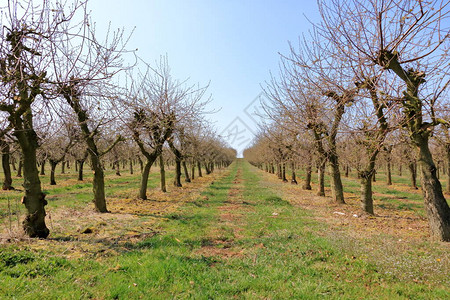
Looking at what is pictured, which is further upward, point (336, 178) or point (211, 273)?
point (336, 178)

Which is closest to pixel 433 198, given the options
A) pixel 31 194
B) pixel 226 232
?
pixel 226 232

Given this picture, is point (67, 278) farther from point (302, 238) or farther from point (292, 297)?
point (302, 238)

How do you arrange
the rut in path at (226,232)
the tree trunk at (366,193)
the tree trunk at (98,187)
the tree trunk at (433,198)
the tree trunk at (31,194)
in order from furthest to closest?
the tree trunk at (366,193) → the tree trunk at (98,187) → the tree trunk at (433,198) → the tree trunk at (31,194) → the rut in path at (226,232)

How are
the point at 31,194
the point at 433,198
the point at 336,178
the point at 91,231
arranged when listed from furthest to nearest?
the point at 336,178 → the point at 91,231 → the point at 433,198 → the point at 31,194

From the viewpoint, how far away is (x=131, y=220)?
356 inches

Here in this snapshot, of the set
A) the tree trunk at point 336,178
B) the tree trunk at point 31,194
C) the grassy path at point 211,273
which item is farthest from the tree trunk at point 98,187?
the tree trunk at point 336,178

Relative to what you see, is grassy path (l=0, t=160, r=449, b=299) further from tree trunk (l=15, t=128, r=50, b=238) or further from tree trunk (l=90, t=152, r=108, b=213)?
tree trunk (l=90, t=152, r=108, b=213)

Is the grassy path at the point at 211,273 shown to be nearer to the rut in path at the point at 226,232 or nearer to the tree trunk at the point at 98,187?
the rut in path at the point at 226,232

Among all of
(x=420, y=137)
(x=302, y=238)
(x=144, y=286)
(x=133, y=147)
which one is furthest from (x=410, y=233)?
(x=133, y=147)

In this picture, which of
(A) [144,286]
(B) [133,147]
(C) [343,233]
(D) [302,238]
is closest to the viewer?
(A) [144,286]

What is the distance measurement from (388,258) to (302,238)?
85.6 inches

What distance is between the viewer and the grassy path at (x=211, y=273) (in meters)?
4.03

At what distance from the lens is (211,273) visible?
15.8ft

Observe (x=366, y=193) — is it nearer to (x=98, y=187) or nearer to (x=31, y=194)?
(x=98, y=187)
